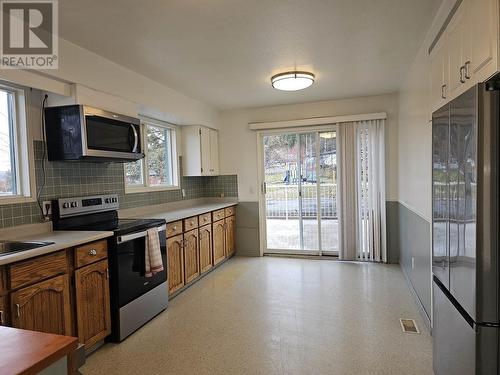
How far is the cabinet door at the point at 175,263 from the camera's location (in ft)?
10.7

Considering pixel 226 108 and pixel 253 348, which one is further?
pixel 226 108

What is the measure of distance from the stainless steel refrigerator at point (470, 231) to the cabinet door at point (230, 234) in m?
3.34

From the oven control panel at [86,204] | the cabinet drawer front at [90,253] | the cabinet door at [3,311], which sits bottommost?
the cabinet door at [3,311]

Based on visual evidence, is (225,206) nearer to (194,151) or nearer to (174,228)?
(194,151)

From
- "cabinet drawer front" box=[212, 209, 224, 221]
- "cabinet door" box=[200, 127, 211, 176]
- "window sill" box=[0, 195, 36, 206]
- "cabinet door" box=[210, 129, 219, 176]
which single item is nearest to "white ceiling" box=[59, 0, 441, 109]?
"cabinet door" box=[200, 127, 211, 176]

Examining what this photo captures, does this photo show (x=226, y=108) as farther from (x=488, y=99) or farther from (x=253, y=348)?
(x=488, y=99)

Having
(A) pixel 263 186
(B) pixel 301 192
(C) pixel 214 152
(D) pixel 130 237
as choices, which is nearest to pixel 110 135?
(D) pixel 130 237

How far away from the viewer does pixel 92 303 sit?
2.28 metres

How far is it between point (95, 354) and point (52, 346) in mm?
1796

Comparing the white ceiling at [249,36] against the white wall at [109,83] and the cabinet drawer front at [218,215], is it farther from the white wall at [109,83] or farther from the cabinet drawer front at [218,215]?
the cabinet drawer front at [218,215]

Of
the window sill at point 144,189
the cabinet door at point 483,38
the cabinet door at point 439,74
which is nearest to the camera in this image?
the cabinet door at point 483,38

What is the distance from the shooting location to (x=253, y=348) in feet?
7.74

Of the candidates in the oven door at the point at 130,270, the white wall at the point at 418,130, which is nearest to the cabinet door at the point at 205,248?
the oven door at the point at 130,270

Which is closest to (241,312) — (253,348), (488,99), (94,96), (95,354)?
(253,348)
